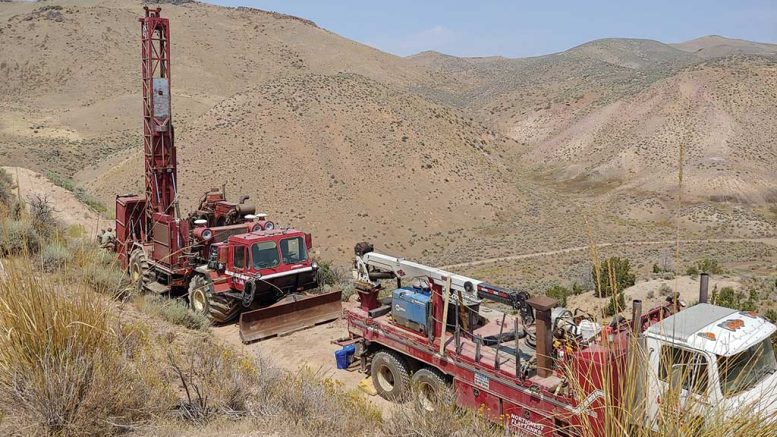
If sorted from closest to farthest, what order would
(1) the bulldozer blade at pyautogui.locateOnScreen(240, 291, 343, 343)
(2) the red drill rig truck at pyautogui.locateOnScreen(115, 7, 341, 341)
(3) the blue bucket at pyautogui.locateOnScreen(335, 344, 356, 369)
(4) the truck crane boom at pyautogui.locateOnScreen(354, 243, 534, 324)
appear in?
(4) the truck crane boom at pyautogui.locateOnScreen(354, 243, 534, 324) → (3) the blue bucket at pyautogui.locateOnScreen(335, 344, 356, 369) → (1) the bulldozer blade at pyautogui.locateOnScreen(240, 291, 343, 343) → (2) the red drill rig truck at pyautogui.locateOnScreen(115, 7, 341, 341)

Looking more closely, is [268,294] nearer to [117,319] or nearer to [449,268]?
[117,319]

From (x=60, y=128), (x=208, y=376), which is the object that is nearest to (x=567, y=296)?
(x=208, y=376)

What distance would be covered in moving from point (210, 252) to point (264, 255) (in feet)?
6.12

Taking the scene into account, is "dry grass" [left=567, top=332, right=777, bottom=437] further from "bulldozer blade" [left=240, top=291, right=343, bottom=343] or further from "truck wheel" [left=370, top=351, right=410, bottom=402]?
"bulldozer blade" [left=240, top=291, right=343, bottom=343]

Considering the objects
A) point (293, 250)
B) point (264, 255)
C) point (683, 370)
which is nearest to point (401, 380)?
point (683, 370)

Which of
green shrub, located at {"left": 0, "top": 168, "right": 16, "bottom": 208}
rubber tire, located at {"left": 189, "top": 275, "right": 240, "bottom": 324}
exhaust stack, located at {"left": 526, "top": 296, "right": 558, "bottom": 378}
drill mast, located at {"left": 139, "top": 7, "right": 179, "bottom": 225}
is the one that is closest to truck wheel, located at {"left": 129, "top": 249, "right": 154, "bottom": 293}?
drill mast, located at {"left": 139, "top": 7, "right": 179, "bottom": 225}

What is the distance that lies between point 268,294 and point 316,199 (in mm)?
21365

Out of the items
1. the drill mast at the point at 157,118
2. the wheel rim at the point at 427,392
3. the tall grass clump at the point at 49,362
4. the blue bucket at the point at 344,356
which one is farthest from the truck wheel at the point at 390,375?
the drill mast at the point at 157,118

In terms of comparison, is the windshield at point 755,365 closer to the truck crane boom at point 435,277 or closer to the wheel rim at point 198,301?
the truck crane boom at point 435,277

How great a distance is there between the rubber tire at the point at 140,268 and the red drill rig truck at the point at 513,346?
301 inches

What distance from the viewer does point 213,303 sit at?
48.4 ft

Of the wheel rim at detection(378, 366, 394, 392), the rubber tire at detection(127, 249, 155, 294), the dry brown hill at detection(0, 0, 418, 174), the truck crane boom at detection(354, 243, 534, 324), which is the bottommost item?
the wheel rim at detection(378, 366, 394, 392)

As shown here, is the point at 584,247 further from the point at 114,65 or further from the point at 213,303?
the point at 114,65

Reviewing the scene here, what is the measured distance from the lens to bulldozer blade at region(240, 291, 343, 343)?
45.6 ft
